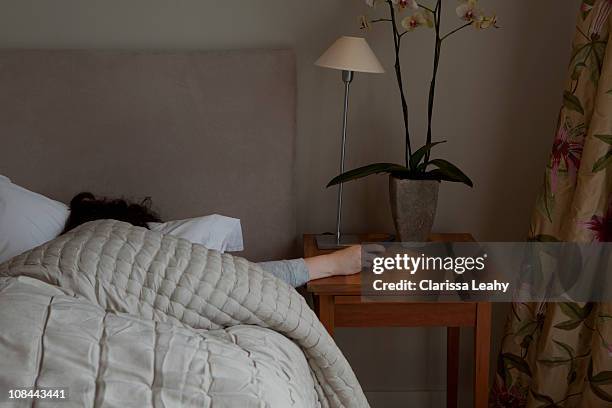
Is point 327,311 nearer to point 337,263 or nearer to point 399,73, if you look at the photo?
point 337,263

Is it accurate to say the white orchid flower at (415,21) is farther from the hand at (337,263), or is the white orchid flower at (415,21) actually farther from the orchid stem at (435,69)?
the hand at (337,263)

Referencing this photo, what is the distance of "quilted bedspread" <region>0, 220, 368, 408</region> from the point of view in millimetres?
1423

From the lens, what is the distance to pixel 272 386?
1.53 m

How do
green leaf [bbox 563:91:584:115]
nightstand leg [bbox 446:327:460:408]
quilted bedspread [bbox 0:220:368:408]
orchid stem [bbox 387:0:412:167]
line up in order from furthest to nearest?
nightstand leg [bbox 446:327:460:408]
orchid stem [bbox 387:0:412:167]
green leaf [bbox 563:91:584:115]
quilted bedspread [bbox 0:220:368:408]

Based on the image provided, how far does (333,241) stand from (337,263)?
0.28 metres

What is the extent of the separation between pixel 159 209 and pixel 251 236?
29 cm

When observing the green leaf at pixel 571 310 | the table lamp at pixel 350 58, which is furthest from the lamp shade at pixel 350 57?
the green leaf at pixel 571 310

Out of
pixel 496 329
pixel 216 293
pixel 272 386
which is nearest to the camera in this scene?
pixel 272 386

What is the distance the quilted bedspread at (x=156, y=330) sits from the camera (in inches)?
56.0

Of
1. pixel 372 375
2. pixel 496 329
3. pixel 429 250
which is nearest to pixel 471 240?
pixel 429 250

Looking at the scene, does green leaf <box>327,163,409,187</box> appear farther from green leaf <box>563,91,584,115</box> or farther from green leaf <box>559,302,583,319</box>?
green leaf <box>559,302,583,319</box>

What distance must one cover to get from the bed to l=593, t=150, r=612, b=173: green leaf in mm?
867

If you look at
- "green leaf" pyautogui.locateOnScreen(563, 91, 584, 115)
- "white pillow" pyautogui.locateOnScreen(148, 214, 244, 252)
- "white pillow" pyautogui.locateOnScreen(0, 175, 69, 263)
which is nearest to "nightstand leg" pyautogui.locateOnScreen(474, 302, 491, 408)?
"green leaf" pyautogui.locateOnScreen(563, 91, 584, 115)

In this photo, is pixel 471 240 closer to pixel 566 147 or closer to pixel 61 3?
pixel 566 147
